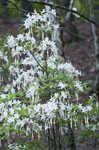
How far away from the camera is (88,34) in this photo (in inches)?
903

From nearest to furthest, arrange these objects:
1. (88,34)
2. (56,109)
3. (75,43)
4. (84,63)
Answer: (56,109) → (84,63) → (75,43) → (88,34)

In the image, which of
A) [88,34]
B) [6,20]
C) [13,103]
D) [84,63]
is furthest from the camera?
[6,20]

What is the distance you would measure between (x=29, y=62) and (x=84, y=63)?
12.5 metres

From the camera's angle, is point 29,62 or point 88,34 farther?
point 88,34

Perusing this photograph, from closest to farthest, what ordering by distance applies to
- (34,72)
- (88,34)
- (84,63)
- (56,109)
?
(56,109) → (34,72) → (84,63) → (88,34)

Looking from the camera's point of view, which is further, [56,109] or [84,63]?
[84,63]

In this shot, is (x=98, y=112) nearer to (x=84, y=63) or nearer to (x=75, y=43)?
(x=84, y=63)

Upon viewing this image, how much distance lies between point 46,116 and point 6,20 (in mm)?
23874

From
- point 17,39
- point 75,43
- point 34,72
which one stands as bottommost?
point 34,72

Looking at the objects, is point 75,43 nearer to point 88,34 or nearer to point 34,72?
point 88,34

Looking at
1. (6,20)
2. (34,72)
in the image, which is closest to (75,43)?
(6,20)

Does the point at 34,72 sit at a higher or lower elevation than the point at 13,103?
higher

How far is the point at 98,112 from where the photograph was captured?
18.1ft

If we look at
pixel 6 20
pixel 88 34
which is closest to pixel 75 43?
pixel 88 34
